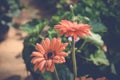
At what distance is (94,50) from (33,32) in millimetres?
370

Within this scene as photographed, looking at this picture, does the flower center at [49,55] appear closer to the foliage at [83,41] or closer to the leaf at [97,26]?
the foliage at [83,41]

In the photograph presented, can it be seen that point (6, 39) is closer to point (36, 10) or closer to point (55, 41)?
point (36, 10)

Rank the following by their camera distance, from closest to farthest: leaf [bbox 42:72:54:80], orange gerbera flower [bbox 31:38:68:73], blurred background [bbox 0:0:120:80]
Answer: orange gerbera flower [bbox 31:38:68:73] → leaf [bbox 42:72:54:80] → blurred background [bbox 0:0:120:80]

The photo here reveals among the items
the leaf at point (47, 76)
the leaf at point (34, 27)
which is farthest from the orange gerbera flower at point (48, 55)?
the leaf at point (34, 27)

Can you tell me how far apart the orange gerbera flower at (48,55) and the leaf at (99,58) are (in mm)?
407

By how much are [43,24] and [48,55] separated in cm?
41

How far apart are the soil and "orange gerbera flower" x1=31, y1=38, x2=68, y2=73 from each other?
2.49 ft

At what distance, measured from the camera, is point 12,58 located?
220 cm

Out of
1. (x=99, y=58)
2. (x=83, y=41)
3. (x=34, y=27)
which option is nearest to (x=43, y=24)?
(x=34, y=27)

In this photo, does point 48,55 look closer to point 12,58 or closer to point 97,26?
point 97,26

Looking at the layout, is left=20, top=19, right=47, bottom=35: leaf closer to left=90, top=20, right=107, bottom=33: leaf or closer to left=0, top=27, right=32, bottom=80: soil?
left=90, top=20, right=107, bottom=33: leaf

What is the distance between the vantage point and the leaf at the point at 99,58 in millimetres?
1618

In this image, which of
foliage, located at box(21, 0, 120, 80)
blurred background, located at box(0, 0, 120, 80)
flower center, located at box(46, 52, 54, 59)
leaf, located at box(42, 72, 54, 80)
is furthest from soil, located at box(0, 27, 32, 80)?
flower center, located at box(46, 52, 54, 59)

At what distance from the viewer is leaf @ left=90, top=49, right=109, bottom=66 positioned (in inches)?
63.7
